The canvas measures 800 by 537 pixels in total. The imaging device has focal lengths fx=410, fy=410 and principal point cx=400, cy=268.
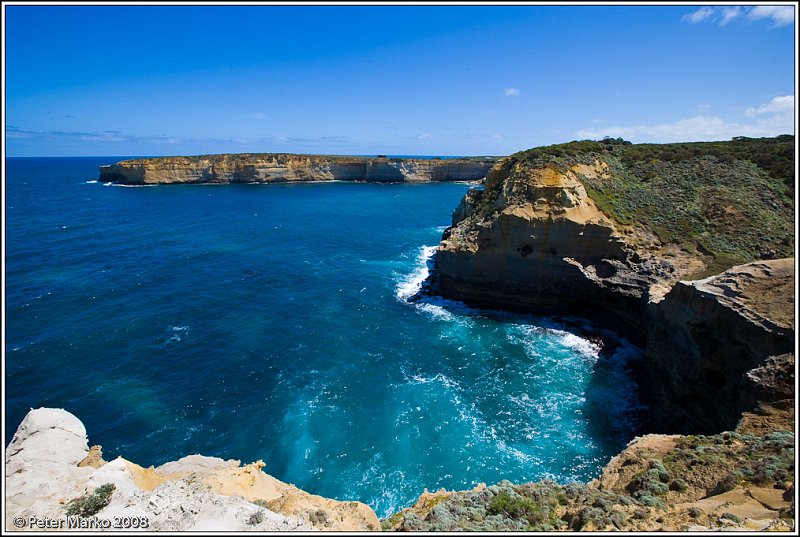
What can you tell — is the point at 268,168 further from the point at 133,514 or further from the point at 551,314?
the point at 133,514

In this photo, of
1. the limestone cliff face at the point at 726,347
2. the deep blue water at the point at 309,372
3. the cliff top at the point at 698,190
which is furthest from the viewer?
the cliff top at the point at 698,190

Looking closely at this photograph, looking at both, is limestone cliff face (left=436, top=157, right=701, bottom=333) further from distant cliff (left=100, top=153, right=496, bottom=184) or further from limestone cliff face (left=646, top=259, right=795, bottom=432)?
distant cliff (left=100, top=153, right=496, bottom=184)

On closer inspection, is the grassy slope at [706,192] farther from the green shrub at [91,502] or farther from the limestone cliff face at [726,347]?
the green shrub at [91,502]

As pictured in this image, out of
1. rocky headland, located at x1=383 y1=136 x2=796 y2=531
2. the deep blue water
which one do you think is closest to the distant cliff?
the deep blue water

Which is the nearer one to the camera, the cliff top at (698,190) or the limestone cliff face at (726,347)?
the limestone cliff face at (726,347)

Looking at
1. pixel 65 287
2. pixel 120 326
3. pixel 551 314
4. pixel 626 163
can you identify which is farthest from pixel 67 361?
pixel 626 163

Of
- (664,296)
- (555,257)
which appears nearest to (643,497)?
(664,296)

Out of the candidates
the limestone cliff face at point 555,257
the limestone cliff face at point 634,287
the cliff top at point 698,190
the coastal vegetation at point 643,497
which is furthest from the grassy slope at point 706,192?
the coastal vegetation at point 643,497
